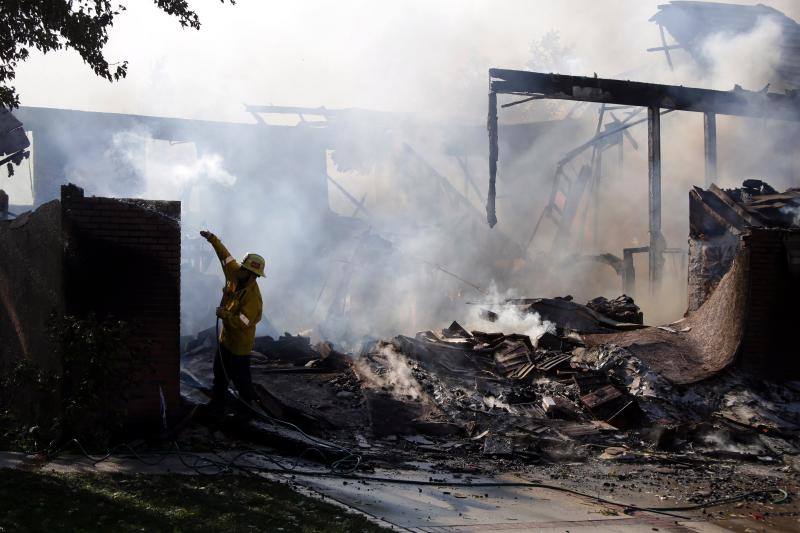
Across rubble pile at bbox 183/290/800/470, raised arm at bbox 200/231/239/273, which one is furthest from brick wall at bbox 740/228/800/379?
raised arm at bbox 200/231/239/273

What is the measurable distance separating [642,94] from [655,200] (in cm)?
266

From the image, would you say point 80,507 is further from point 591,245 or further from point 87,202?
point 591,245

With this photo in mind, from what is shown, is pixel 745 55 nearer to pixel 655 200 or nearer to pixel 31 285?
pixel 655 200

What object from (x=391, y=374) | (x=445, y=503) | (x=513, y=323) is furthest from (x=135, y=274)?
(x=513, y=323)

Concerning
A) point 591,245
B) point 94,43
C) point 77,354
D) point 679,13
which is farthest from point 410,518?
point 679,13

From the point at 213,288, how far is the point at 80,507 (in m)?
17.5

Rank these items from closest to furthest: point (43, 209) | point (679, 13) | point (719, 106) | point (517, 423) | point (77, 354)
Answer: point (77, 354)
point (43, 209)
point (517, 423)
point (719, 106)
point (679, 13)

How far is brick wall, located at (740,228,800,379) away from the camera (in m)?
10.4

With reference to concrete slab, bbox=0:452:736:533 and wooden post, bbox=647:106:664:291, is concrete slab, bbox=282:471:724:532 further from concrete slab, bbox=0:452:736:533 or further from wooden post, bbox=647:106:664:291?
wooden post, bbox=647:106:664:291

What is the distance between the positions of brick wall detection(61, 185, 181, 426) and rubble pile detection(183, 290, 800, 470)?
1.27 m

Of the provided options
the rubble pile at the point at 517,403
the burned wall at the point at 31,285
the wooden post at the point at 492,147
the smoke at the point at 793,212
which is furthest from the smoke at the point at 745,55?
the burned wall at the point at 31,285

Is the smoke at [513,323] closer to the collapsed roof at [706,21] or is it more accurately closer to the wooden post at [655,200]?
the wooden post at [655,200]

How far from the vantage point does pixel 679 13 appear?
3158 centimetres

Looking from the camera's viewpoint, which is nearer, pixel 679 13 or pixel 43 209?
pixel 43 209
